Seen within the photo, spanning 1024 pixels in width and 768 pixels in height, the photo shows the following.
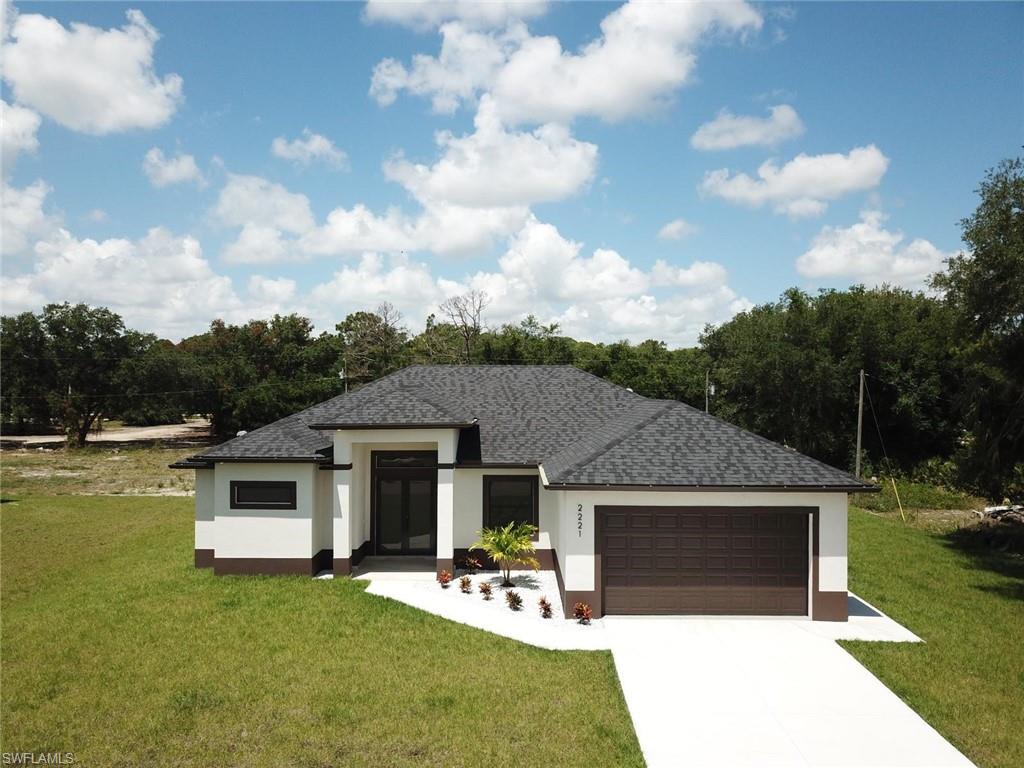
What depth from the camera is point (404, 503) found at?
18.4 metres

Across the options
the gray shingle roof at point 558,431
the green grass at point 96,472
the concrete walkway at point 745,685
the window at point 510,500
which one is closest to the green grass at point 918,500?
the gray shingle roof at point 558,431

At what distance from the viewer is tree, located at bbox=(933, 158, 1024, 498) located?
1770 centimetres

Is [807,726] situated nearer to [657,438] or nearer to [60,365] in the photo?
[657,438]

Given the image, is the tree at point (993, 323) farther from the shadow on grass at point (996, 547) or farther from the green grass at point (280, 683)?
the green grass at point (280, 683)

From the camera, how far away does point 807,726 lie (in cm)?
876

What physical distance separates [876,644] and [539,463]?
336 inches

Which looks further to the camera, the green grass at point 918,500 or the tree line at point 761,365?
the green grass at point 918,500

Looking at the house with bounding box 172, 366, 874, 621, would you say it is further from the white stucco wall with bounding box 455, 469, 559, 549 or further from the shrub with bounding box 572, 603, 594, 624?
the shrub with bounding box 572, 603, 594, 624

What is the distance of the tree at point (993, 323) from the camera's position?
17703mm

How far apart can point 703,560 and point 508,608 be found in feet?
14.4

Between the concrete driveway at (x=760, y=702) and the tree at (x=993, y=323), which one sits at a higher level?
the tree at (x=993, y=323)

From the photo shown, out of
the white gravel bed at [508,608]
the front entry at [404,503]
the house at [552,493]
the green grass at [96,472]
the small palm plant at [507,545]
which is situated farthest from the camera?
the green grass at [96,472]

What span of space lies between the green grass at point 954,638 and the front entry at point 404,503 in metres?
11.1

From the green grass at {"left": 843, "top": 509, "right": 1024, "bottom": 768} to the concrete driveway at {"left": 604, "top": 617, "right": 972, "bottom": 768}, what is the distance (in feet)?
1.45
